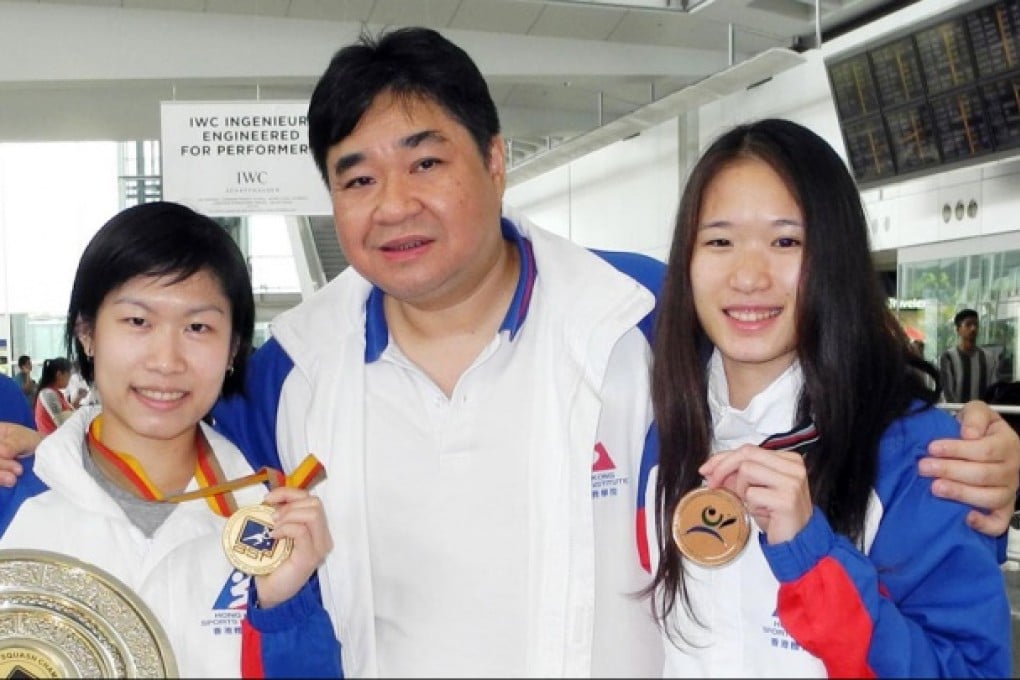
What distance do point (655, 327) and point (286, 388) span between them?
2.30 feet

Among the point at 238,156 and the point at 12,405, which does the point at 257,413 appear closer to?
the point at 12,405

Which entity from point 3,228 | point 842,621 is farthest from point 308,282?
point 842,621

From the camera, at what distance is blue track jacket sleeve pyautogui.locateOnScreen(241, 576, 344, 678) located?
1.43 meters

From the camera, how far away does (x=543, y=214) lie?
1599 centimetres

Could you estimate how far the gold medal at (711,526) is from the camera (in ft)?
4.62

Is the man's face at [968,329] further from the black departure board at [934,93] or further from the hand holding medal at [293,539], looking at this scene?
the hand holding medal at [293,539]

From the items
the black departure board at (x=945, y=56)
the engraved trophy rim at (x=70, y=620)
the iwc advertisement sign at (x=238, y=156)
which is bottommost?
the engraved trophy rim at (x=70, y=620)

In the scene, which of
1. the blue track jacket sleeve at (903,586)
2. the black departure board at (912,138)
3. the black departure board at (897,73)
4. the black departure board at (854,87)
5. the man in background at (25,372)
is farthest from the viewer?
the man in background at (25,372)

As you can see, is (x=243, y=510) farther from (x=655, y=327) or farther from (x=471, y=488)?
(x=655, y=327)

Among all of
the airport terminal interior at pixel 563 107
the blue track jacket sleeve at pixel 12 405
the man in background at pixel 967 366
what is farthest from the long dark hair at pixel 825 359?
the man in background at pixel 967 366

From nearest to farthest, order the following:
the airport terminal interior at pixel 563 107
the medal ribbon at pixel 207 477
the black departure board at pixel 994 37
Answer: the medal ribbon at pixel 207 477, the black departure board at pixel 994 37, the airport terminal interior at pixel 563 107

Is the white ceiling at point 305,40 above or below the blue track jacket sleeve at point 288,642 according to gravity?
above

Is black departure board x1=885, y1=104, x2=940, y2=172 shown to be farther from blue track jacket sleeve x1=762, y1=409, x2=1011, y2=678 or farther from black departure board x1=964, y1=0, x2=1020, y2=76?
blue track jacket sleeve x1=762, y1=409, x2=1011, y2=678

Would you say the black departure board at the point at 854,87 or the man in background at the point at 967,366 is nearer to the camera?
the black departure board at the point at 854,87
